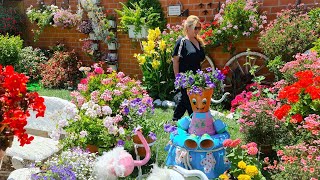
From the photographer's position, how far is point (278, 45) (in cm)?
557

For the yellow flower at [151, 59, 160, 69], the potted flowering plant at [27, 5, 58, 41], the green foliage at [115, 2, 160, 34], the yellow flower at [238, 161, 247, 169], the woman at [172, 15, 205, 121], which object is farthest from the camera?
the potted flowering plant at [27, 5, 58, 41]

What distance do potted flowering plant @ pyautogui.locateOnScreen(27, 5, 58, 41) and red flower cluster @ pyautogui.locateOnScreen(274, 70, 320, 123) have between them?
279 inches

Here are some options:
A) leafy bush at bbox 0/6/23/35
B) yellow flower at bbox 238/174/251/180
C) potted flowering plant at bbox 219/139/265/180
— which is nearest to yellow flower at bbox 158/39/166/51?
potted flowering plant at bbox 219/139/265/180

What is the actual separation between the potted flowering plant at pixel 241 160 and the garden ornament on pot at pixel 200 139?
0.62 feet

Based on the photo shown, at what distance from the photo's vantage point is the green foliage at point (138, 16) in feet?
24.6

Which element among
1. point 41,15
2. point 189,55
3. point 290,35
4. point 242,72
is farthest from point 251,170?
point 41,15

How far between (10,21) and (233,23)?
654 cm

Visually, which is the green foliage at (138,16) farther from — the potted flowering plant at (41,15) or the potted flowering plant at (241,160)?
the potted flowering plant at (241,160)

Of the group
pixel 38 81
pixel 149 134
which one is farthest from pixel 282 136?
pixel 38 81

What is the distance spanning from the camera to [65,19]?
905 cm

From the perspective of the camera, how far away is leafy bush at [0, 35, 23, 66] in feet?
26.5

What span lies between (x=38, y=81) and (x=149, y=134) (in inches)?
246

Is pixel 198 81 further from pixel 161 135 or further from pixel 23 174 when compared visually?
pixel 23 174

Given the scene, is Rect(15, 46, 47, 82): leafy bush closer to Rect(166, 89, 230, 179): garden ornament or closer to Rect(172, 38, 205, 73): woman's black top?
Rect(172, 38, 205, 73): woman's black top
